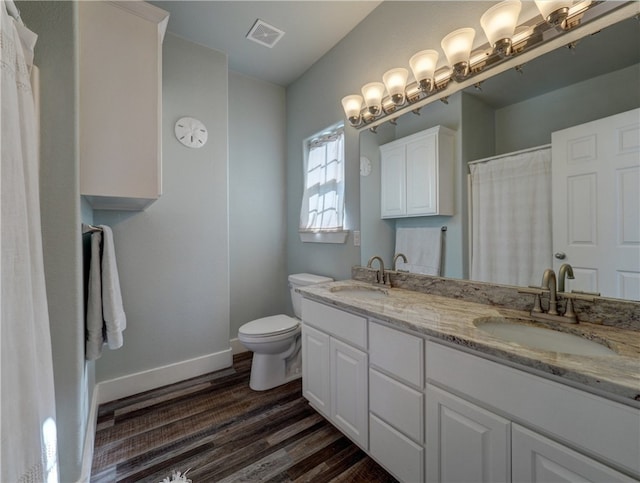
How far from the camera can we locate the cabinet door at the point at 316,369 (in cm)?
163

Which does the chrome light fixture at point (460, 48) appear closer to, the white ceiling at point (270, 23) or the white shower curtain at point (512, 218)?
the white shower curtain at point (512, 218)

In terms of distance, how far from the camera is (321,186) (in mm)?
2539

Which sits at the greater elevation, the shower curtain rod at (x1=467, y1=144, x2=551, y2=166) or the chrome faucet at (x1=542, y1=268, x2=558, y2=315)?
the shower curtain rod at (x1=467, y1=144, x2=551, y2=166)

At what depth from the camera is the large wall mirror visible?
100 centimetres

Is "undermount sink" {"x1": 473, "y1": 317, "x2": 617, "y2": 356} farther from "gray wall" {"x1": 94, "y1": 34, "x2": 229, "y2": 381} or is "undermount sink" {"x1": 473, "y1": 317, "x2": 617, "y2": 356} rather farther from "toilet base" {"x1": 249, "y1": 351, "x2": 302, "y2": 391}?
"gray wall" {"x1": 94, "y1": 34, "x2": 229, "y2": 381}

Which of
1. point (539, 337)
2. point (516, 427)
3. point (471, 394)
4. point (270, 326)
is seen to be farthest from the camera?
point (270, 326)

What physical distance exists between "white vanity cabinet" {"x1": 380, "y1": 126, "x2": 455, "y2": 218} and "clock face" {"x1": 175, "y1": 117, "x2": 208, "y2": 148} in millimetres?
1484

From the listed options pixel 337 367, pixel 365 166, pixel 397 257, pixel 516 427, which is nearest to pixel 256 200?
pixel 365 166

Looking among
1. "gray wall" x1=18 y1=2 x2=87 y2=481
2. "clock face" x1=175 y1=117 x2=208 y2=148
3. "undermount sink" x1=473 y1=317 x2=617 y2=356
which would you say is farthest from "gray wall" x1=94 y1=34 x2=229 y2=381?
"undermount sink" x1=473 y1=317 x2=617 y2=356

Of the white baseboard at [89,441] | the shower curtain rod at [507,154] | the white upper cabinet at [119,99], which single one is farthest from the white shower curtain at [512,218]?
the white baseboard at [89,441]

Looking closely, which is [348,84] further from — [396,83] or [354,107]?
[396,83]

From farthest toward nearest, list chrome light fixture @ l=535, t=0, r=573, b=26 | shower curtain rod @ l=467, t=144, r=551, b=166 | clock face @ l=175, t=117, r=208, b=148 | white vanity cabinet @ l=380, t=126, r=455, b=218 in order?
clock face @ l=175, t=117, r=208, b=148
white vanity cabinet @ l=380, t=126, r=455, b=218
shower curtain rod @ l=467, t=144, r=551, b=166
chrome light fixture @ l=535, t=0, r=573, b=26

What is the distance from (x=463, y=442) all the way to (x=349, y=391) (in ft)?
Answer: 2.03

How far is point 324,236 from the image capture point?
247 centimetres
